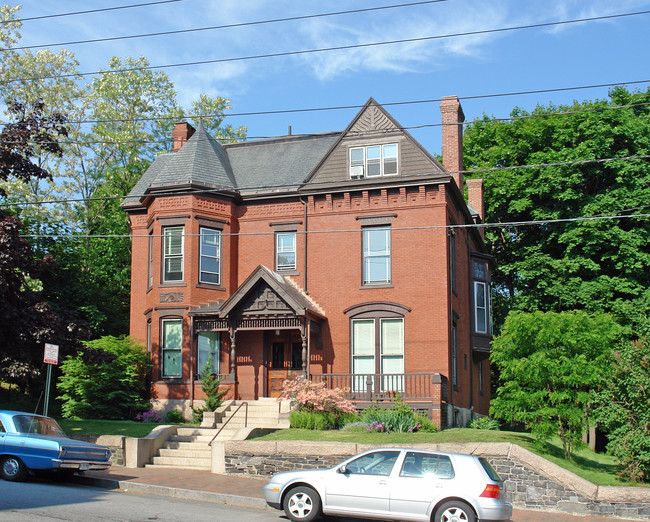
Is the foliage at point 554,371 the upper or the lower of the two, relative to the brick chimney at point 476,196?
lower

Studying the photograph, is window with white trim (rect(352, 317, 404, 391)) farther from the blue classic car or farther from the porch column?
the blue classic car

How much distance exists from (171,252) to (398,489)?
15.5 meters

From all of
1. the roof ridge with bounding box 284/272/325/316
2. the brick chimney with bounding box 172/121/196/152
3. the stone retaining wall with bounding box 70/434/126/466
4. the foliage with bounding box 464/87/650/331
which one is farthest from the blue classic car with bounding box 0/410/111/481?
the foliage with bounding box 464/87/650/331

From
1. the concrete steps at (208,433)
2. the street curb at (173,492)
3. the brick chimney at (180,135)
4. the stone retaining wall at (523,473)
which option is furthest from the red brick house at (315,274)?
the street curb at (173,492)

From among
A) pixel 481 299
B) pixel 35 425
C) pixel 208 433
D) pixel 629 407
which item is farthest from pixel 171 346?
pixel 629 407

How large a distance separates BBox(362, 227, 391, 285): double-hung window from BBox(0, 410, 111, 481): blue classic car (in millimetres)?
11633

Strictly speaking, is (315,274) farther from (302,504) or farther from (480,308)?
(302,504)

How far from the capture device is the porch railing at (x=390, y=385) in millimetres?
22095

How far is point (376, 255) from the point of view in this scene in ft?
80.5

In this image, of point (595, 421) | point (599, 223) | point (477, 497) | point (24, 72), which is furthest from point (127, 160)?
point (477, 497)

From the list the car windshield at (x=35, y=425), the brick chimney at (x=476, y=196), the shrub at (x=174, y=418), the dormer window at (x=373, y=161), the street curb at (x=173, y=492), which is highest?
the brick chimney at (x=476, y=196)

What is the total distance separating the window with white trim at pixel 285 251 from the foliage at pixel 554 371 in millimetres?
9530

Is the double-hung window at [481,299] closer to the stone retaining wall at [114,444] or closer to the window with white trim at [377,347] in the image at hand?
the window with white trim at [377,347]

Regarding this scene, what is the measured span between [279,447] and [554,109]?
89.9ft
